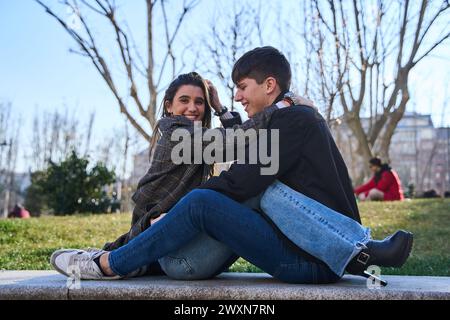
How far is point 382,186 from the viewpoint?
13133mm

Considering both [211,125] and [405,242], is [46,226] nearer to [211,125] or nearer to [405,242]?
[211,125]

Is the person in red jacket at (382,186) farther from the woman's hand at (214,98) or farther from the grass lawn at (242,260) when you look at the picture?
the woman's hand at (214,98)

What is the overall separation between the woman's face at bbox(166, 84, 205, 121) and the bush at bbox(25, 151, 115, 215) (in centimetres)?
1172

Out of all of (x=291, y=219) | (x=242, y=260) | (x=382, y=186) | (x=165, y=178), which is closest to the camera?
(x=291, y=219)

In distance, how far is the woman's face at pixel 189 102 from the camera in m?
3.31

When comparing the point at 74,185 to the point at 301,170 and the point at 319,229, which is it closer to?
the point at 301,170

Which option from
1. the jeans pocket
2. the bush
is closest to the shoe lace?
the jeans pocket

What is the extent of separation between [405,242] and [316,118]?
70cm

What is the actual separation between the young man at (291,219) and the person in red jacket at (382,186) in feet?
34.5

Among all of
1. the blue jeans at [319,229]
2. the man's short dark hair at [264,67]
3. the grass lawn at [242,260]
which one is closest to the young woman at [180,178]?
the man's short dark hair at [264,67]

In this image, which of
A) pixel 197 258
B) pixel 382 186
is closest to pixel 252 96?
pixel 197 258

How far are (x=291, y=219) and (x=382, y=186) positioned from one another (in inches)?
442

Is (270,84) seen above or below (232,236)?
above

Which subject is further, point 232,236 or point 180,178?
point 180,178
